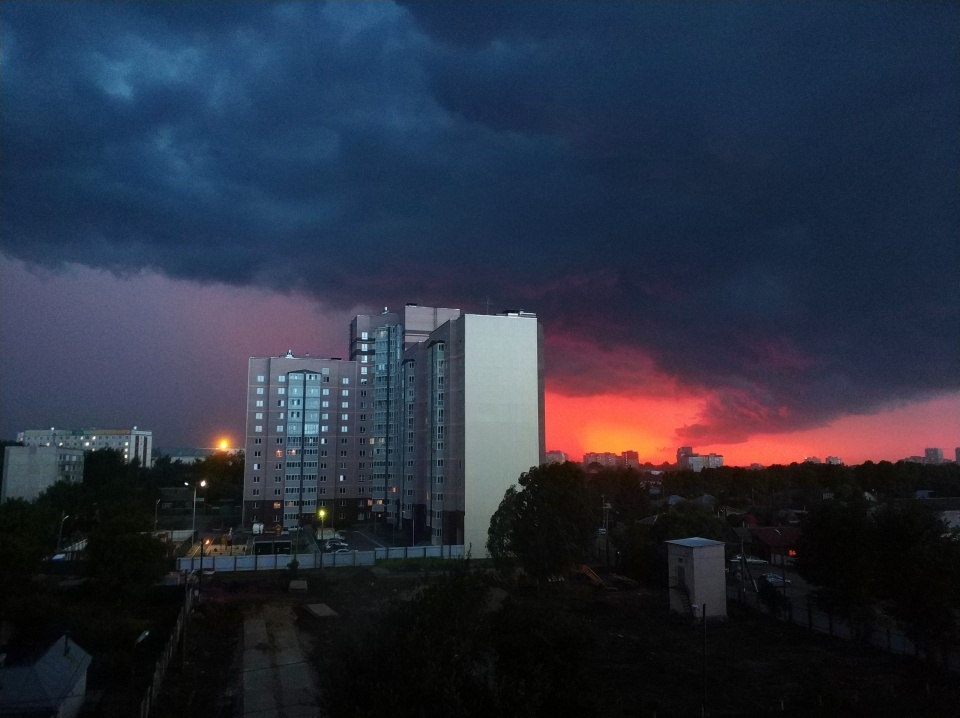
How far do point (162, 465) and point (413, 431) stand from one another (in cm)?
7282

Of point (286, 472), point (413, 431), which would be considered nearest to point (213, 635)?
point (413, 431)

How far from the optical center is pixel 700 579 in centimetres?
2756

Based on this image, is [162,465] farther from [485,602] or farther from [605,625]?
[485,602]

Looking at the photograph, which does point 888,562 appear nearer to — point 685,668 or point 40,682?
point 685,668

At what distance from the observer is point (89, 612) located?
26734 mm

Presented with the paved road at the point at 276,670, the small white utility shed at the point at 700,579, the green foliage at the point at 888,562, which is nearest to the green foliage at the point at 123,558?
the paved road at the point at 276,670

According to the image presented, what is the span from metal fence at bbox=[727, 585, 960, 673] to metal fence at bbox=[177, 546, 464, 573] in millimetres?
19430

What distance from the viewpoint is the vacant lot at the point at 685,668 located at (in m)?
16.6

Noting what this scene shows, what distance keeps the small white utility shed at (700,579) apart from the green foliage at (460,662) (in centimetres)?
1841

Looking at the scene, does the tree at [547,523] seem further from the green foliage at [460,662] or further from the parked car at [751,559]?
the green foliage at [460,662]

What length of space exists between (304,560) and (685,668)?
95.5 feet

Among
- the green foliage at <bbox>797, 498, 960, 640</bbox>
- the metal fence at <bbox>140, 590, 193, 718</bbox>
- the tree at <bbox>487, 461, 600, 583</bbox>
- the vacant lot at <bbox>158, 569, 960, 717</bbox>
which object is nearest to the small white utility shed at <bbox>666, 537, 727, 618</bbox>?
the vacant lot at <bbox>158, 569, 960, 717</bbox>

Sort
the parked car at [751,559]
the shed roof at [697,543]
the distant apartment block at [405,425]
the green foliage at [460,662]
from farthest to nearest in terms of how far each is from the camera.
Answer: the distant apartment block at [405,425]
the parked car at [751,559]
the shed roof at [697,543]
the green foliage at [460,662]

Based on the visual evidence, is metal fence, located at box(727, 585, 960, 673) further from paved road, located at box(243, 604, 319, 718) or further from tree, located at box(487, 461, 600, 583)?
paved road, located at box(243, 604, 319, 718)
